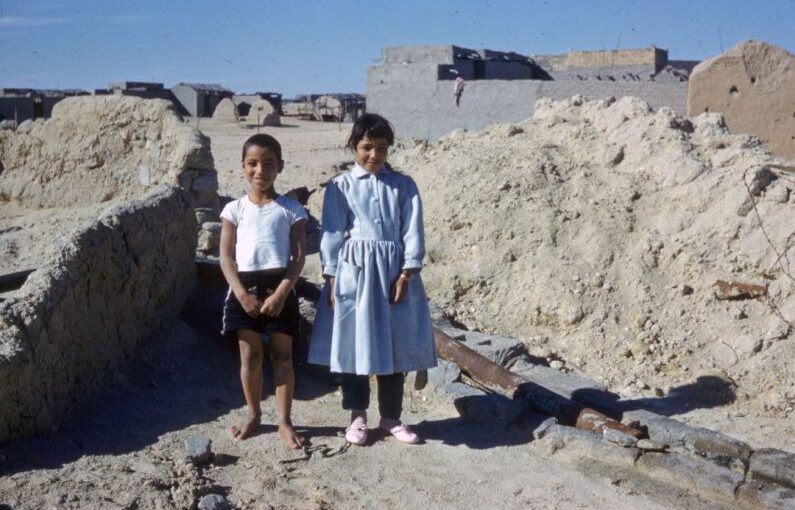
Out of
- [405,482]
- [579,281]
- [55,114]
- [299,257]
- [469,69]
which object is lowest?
[405,482]

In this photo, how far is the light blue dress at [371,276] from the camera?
12.2 feet

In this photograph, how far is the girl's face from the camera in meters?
3.77

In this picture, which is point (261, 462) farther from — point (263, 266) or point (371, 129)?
point (371, 129)

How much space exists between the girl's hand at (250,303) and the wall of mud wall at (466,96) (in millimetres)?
9935

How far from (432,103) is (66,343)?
12.8 meters

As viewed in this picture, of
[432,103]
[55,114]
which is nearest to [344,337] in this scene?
[55,114]

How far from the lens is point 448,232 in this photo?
7.31 m

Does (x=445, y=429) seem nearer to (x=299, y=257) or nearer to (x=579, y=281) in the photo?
(x=299, y=257)

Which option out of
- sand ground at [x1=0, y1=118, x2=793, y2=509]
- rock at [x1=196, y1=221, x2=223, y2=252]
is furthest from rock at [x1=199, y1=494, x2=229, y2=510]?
rock at [x1=196, y1=221, x2=223, y2=252]

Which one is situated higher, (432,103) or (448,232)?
(432,103)

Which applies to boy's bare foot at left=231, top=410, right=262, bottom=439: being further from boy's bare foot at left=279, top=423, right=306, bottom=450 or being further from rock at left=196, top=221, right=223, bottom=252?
rock at left=196, top=221, right=223, bottom=252

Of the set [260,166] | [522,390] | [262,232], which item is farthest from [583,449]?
[260,166]

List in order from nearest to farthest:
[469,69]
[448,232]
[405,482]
Answer: [405,482]
[448,232]
[469,69]

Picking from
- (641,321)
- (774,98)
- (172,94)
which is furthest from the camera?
(172,94)
